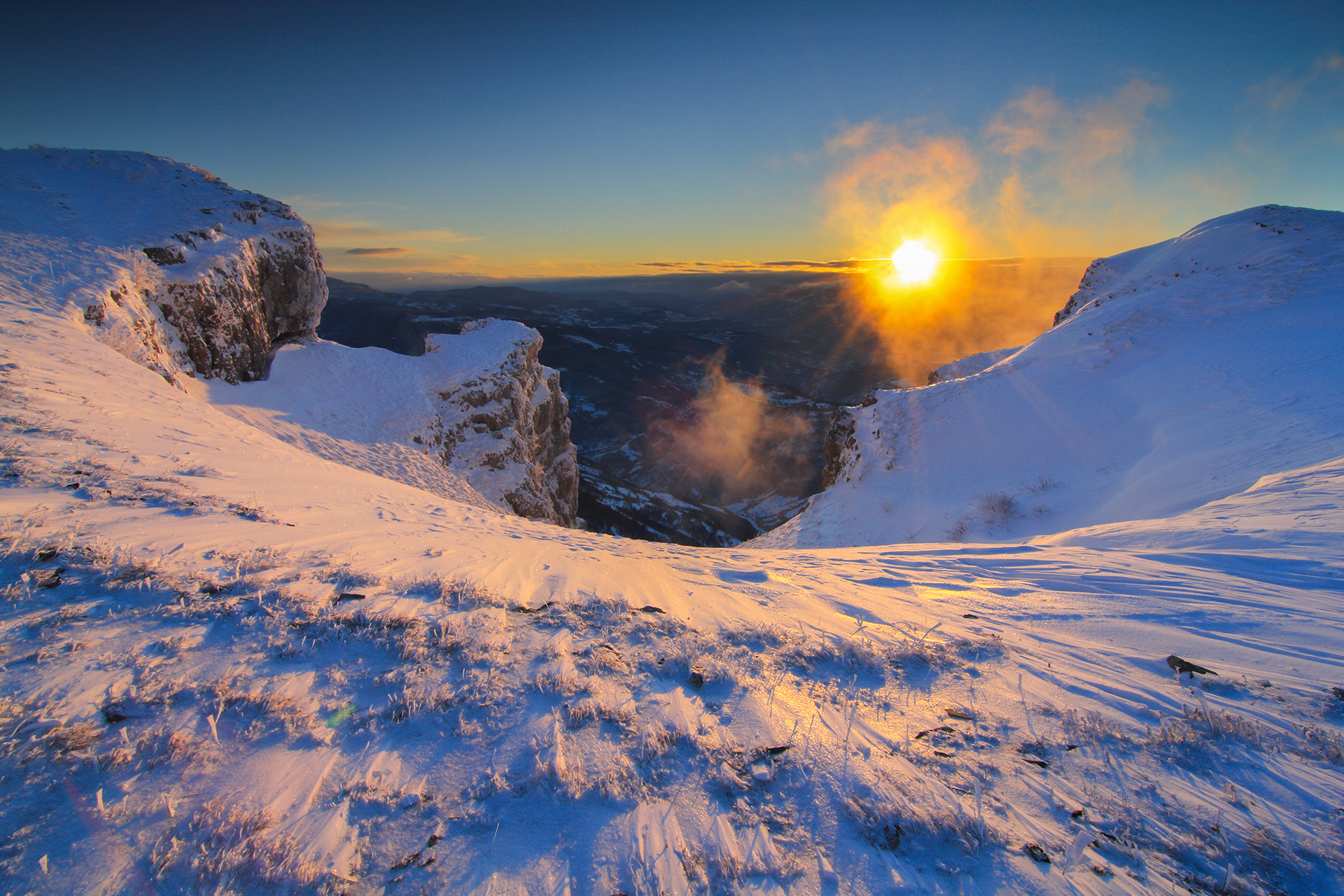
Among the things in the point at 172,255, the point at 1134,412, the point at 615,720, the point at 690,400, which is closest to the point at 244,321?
the point at 172,255

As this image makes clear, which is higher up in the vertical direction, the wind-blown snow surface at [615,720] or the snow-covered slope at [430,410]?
the wind-blown snow surface at [615,720]

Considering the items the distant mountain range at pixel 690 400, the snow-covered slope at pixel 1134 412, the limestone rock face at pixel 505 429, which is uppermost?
the snow-covered slope at pixel 1134 412

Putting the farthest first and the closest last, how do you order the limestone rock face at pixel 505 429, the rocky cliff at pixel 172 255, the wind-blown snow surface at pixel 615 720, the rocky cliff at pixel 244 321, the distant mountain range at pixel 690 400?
1. the distant mountain range at pixel 690 400
2. the limestone rock face at pixel 505 429
3. the rocky cliff at pixel 172 255
4. the rocky cliff at pixel 244 321
5. the wind-blown snow surface at pixel 615 720

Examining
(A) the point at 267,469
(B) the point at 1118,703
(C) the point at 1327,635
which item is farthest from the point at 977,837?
(A) the point at 267,469

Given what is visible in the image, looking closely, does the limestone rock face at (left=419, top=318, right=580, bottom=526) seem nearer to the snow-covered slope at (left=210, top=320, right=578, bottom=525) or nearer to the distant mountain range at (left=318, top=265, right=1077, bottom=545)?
the snow-covered slope at (left=210, top=320, right=578, bottom=525)

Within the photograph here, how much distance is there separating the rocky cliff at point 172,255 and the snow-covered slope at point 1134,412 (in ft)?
69.0

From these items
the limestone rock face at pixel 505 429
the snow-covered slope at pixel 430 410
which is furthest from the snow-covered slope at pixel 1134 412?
the snow-covered slope at pixel 430 410

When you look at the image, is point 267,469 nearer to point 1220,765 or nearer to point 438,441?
point 1220,765

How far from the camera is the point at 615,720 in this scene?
118 inches

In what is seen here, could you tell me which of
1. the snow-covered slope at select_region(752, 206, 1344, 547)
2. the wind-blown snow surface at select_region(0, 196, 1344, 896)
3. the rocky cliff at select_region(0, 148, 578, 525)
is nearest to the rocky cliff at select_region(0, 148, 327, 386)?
the rocky cliff at select_region(0, 148, 578, 525)

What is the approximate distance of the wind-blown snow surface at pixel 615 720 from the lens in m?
2.02

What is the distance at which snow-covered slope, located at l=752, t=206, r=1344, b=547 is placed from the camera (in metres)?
10.4

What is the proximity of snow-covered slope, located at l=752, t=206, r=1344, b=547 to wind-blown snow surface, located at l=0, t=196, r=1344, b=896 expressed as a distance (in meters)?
5.71

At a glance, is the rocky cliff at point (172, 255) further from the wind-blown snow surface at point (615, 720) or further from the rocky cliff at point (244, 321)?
the wind-blown snow surface at point (615, 720)
